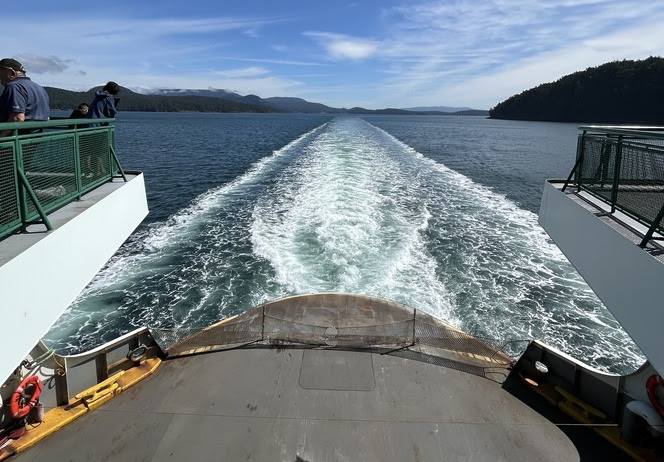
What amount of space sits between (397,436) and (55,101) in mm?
190822

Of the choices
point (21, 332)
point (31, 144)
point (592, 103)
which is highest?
point (592, 103)

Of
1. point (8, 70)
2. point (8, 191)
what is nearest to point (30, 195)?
point (8, 191)

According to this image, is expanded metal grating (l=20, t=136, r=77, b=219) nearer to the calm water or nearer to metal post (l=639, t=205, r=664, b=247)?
the calm water

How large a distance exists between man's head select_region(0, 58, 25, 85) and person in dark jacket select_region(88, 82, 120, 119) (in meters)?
2.12

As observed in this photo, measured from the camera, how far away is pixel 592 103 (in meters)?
121

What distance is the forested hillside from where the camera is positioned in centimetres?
10600

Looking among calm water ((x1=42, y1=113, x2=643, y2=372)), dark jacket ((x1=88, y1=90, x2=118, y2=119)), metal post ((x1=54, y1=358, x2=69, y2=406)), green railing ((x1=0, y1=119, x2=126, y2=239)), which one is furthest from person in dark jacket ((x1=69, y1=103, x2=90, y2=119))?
calm water ((x1=42, y1=113, x2=643, y2=372))

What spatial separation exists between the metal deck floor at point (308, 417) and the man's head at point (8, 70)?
422 cm

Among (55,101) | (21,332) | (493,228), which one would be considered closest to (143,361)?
(21,332)

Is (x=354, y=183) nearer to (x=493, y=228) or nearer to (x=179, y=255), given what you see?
(x=493, y=228)

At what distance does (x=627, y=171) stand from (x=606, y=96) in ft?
450

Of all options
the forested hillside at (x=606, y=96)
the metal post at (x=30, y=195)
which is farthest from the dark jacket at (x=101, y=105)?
the forested hillside at (x=606, y=96)

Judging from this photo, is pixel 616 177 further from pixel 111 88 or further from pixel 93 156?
pixel 111 88

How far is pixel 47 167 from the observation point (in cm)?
495
